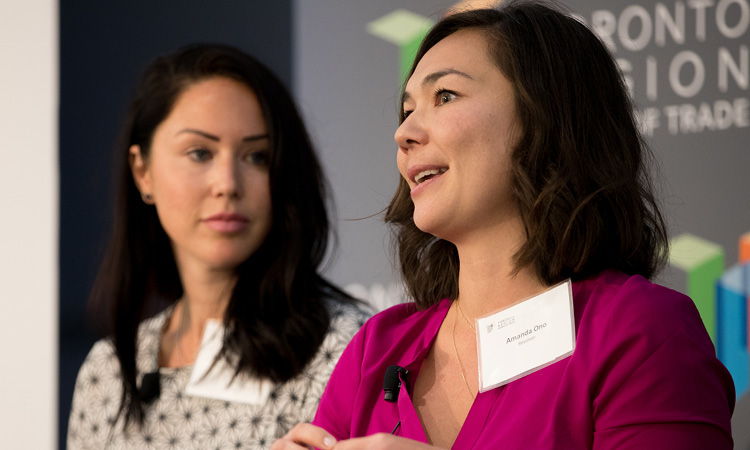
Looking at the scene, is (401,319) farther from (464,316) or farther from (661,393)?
(661,393)

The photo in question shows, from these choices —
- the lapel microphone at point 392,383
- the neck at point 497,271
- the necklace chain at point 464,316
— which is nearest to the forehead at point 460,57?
the neck at point 497,271

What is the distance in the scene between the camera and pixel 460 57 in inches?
64.2

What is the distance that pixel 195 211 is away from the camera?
2.57m

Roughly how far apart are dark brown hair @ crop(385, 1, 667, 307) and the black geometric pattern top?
990 millimetres

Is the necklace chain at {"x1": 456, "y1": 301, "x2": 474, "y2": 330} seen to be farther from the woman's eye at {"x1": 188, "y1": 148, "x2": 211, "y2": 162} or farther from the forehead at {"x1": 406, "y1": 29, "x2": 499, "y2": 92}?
the woman's eye at {"x1": 188, "y1": 148, "x2": 211, "y2": 162}

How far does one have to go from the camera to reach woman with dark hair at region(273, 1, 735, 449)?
1.37m

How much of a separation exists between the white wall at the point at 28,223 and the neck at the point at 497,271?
2823 millimetres

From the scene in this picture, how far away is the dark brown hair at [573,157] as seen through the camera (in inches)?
59.5

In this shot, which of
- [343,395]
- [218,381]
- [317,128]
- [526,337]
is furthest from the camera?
[317,128]

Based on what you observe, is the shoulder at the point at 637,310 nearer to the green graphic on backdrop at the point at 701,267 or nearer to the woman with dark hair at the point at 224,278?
the woman with dark hair at the point at 224,278

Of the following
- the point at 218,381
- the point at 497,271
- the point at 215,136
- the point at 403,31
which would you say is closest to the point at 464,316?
the point at 497,271

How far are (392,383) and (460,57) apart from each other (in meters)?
0.57

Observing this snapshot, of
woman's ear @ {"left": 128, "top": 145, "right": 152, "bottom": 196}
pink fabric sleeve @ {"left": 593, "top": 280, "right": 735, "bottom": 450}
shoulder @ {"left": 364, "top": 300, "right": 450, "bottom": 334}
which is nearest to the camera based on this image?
pink fabric sleeve @ {"left": 593, "top": 280, "right": 735, "bottom": 450}

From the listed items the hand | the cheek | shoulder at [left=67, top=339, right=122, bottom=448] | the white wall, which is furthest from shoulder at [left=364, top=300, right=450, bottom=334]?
the white wall
